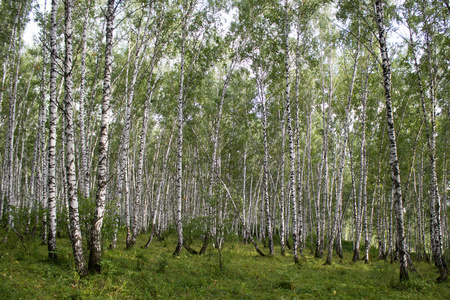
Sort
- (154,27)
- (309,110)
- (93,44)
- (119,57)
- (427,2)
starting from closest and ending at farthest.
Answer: (427,2)
(154,27)
(93,44)
(119,57)
(309,110)

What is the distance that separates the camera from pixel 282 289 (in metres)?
7.95

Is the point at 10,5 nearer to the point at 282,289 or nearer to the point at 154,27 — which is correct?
the point at 154,27

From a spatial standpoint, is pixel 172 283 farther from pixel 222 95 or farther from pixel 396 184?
pixel 222 95

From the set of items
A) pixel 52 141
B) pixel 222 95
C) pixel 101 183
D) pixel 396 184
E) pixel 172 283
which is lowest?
pixel 172 283

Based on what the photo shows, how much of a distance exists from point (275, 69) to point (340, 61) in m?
5.85

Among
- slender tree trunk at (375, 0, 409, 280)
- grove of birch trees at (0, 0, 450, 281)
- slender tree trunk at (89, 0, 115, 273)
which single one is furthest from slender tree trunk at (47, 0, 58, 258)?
slender tree trunk at (375, 0, 409, 280)

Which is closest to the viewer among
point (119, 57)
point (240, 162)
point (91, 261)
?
point (91, 261)

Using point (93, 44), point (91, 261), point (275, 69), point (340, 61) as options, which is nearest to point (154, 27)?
point (93, 44)

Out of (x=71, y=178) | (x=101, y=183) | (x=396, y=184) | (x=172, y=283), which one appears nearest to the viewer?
(x=71, y=178)

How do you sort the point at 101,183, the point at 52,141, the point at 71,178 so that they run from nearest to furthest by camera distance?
the point at 71,178, the point at 101,183, the point at 52,141

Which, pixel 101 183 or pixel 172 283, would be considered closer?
pixel 101 183

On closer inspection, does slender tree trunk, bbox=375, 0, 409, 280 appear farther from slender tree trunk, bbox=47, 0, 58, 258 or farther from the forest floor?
slender tree trunk, bbox=47, 0, 58, 258

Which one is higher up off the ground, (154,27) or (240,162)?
(154,27)

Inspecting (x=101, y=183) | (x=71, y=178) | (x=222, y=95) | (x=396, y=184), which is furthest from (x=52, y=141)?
(x=396, y=184)
